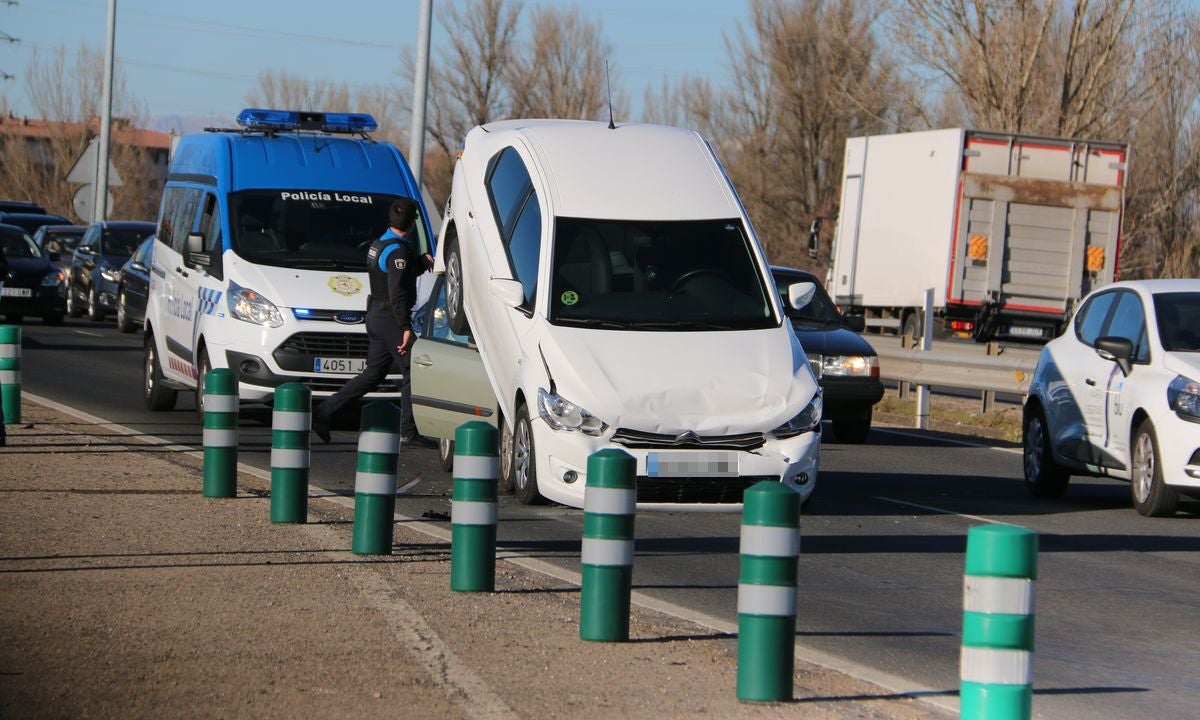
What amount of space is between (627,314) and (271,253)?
5.57 m

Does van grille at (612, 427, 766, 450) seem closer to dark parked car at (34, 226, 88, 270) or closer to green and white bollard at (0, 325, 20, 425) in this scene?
green and white bollard at (0, 325, 20, 425)

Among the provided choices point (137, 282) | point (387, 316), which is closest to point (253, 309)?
point (387, 316)

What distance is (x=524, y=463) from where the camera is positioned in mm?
11781

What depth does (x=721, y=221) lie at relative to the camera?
12719 mm

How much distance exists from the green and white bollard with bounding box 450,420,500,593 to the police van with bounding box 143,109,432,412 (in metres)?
7.66

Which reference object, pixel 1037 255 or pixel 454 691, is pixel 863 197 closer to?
pixel 1037 255

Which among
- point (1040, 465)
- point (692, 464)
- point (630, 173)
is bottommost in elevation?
point (1040, 465)

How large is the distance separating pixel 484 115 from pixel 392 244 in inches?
2333

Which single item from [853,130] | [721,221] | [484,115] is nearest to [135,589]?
[721,221]

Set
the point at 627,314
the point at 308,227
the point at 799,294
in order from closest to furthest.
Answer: the point at 627,314
the point at 799,294
the point at 308,227

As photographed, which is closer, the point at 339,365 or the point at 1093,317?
the point at 1093,317

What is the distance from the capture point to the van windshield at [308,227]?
16609 millimetres

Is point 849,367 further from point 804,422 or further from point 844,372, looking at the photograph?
point 804,422

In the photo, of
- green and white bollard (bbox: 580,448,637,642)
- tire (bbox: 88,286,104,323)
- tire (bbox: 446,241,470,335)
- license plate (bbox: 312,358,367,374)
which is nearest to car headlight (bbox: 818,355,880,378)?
license plate (bbox: 312,358,367,374)
